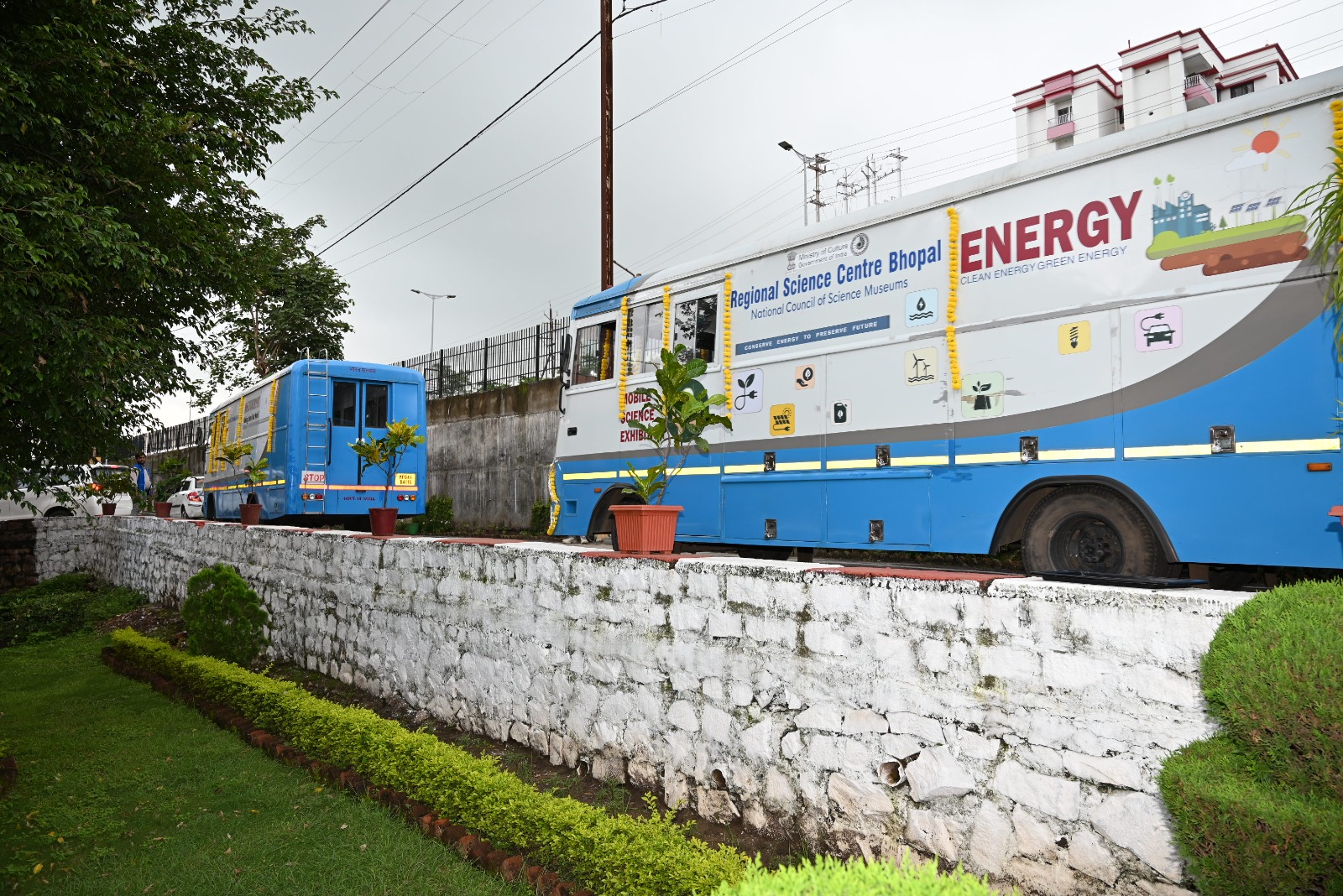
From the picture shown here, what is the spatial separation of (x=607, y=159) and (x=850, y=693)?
1189 centimetres

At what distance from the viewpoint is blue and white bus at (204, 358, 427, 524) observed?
44.9 ft

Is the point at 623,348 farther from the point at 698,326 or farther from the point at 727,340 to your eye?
the point at 727,340

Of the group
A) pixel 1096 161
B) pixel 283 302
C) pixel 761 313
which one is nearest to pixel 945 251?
pixel 1096 161

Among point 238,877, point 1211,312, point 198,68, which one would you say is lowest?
point 238,877

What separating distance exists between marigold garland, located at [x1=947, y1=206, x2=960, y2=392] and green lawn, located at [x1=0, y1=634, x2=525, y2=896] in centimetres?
434

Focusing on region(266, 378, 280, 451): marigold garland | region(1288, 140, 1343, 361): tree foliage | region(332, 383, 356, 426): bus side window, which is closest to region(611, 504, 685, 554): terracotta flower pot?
region(1288, 140, 1343, 361): tree foliage

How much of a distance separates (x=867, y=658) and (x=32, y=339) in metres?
6.90

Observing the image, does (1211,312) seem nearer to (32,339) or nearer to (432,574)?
(432,574)

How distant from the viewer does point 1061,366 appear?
5426 millimetres

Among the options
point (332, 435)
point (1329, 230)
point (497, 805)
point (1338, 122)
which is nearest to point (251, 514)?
point (332, 435)

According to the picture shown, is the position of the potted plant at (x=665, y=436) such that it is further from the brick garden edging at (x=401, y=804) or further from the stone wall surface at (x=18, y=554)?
the stone wall surface at (x=18, y=554)

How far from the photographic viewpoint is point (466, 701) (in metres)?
6.84

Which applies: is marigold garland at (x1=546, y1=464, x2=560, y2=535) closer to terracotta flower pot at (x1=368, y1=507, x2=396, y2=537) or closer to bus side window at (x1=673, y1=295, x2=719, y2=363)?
terracotta flower pot at (x1=368, y1=507, x2=396, y2=537)

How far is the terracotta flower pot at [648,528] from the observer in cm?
572
